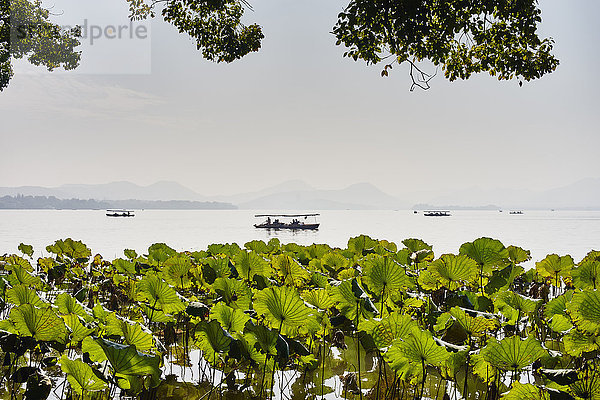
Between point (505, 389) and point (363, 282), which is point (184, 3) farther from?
point (505, 389)

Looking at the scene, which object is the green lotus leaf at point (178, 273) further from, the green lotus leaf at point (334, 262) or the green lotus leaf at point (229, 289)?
the green lotus leaf at point (334, 262)

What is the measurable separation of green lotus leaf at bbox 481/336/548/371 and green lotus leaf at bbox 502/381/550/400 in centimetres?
19

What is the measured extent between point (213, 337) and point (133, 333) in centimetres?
45

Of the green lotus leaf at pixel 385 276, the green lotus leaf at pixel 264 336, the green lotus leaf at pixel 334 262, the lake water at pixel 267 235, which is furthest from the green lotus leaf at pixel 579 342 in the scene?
the lake water at pixel 267 235

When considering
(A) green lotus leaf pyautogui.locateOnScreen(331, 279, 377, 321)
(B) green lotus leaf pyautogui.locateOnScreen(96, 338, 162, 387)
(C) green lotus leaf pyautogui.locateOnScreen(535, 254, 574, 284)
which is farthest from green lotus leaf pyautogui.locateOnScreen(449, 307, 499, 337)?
(C) green lotus leaf pyautogui.locateOnScreen(535, 254, 574, 284)

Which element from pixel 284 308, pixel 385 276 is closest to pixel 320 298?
pixel 385 276

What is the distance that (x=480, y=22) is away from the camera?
6.95m

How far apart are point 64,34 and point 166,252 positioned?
18954 millimetres

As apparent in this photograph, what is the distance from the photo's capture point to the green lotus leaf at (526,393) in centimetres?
203

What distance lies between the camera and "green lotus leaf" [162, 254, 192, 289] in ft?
14.2

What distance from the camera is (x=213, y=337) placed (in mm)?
2576

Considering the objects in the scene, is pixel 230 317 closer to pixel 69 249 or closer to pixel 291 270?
pixel 291 270

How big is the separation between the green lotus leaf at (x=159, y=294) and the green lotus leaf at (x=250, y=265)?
847 mm

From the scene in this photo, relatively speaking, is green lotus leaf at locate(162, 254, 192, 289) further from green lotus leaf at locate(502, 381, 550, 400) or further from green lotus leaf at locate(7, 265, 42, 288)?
green lotus leaf at locate(502, 381, 550, 400)
